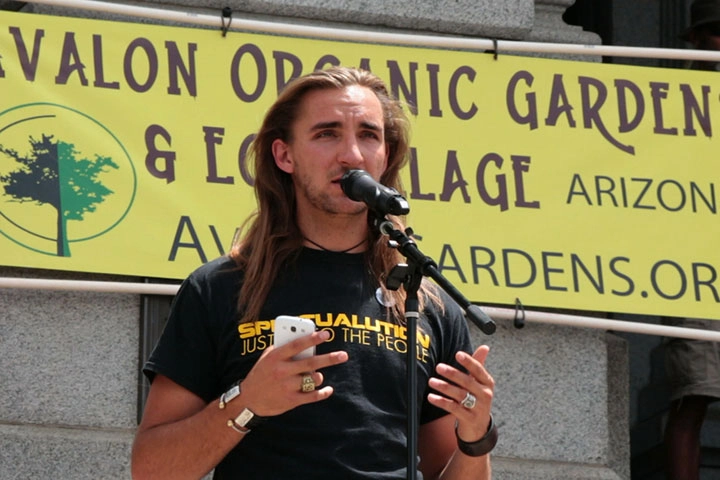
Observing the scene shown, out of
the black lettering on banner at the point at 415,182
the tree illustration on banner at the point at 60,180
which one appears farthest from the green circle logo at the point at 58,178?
the black lettering on banner at the point at 415,182

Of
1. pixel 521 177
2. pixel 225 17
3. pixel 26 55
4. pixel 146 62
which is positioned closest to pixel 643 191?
pixel 521 177

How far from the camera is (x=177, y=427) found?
12.3 feet

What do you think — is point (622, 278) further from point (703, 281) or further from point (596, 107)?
point (596, 107)

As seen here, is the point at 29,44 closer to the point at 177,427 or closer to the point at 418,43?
the point at 418,43

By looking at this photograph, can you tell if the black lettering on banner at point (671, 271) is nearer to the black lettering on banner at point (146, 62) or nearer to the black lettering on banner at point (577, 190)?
the black lettering on banner at point (577, 190)

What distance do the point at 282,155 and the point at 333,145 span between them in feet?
0.83

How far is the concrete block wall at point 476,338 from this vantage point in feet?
18.8

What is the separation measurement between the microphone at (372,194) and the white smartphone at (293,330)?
Result: 317 mm

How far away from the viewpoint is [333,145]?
4.04 metres

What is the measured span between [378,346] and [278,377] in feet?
1.39

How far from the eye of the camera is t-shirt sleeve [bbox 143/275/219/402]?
3.83 meters

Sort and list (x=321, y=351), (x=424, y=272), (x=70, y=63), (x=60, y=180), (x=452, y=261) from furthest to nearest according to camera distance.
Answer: (x=452, y=261) → (x=70, y=63) → (x=60, y=180) → (x=321, y=351) → (x=424, y=272)

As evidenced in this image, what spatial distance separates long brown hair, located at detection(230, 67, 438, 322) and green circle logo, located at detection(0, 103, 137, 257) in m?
1.49

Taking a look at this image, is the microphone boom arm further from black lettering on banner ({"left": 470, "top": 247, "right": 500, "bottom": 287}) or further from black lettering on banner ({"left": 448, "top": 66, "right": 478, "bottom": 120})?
black lettering on banner ({"left": 448, "top": 66, "right": 478, "bottom": 120})
